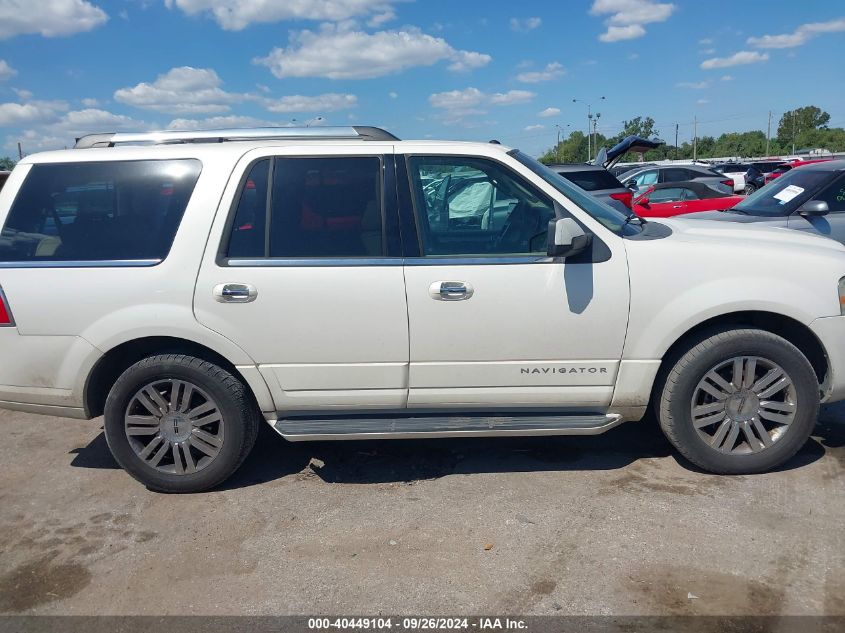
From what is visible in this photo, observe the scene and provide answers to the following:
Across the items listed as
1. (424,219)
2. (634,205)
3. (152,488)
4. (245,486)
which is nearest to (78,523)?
(152,488)

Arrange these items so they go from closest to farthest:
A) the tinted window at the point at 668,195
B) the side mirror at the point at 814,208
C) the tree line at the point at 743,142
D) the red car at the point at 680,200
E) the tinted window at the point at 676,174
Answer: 1. the side mirror at the point at 814,208
2. the red car at the point at 680,200
3. the tinted window at the point at 668,195
4. the tinted window at the point at 676,174
5. the tree line at the point at 743,142

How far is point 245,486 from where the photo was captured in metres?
4.32

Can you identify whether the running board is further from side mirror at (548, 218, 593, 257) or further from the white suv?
side mirror at (548, 218, 593, 257)

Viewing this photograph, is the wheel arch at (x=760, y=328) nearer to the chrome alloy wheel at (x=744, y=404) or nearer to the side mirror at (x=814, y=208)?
the chrome alloy wheel at (x=744, y=404)

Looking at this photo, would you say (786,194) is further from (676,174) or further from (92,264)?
(676,174)

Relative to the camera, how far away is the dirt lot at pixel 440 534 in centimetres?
314

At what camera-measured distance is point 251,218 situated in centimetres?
398

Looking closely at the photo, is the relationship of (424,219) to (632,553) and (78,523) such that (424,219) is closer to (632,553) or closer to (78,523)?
(632,553)

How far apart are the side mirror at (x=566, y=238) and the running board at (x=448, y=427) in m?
0.96

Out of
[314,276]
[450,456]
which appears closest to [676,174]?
[450,456]

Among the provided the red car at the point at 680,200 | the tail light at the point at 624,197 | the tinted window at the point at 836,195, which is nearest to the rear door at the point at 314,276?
the tinted window at the point at 836,195

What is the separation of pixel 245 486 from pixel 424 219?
1.95 metres

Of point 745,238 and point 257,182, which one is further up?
point 257,182

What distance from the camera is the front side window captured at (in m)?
3.98
